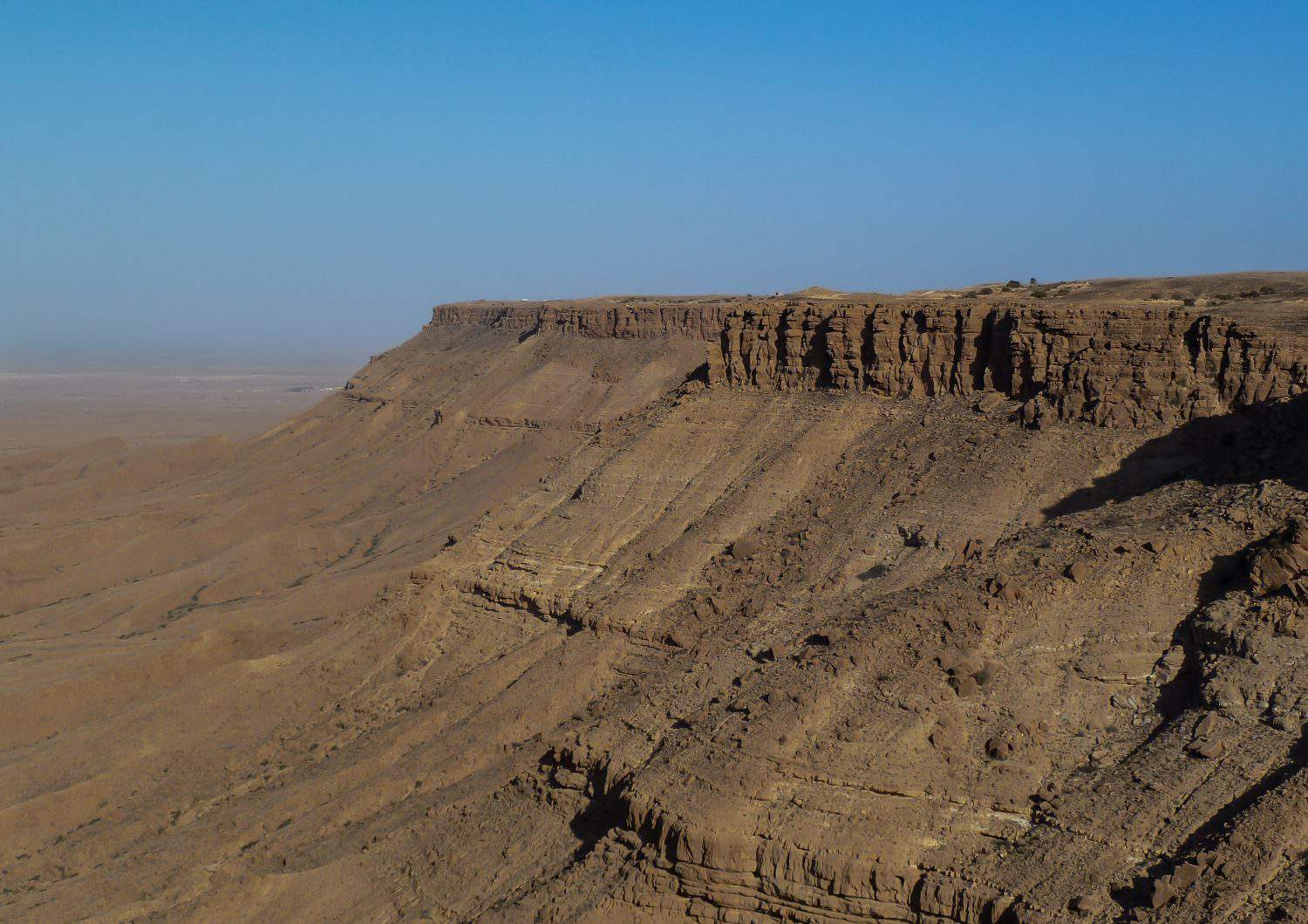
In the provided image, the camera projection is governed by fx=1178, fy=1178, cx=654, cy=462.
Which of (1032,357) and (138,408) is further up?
(1032,357)

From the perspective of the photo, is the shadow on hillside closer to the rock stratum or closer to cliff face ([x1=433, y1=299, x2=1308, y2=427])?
the rock stratum

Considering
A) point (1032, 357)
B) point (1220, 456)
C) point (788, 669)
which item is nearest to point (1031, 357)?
point (1032, 357)

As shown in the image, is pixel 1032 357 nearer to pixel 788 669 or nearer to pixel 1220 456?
pixel 1220 456

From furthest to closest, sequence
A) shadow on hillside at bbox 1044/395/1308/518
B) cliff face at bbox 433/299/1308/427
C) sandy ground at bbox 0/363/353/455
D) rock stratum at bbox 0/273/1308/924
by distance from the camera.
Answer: sandy ground at bbox 0/363/353/455
cliff face at bbox 433/299/1308/427
shadow on hillside at bbox 1044/395/1308/518
rock stratum at bbox 0/273/1308/924

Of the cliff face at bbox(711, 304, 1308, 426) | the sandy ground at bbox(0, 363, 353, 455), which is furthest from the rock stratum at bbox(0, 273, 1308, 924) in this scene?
the sandy ground at bbox(0, 363, 353, 455)

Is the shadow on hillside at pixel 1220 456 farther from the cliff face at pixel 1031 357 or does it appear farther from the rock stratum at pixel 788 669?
the cliff face at pixel 1031 357
